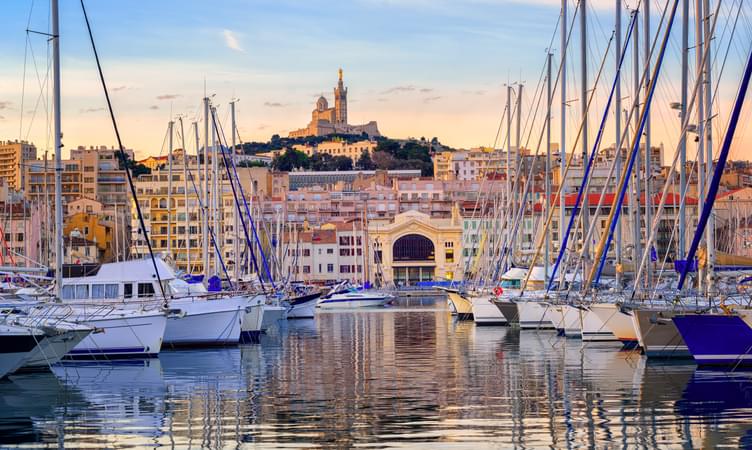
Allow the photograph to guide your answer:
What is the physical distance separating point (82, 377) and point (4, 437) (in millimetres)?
9941

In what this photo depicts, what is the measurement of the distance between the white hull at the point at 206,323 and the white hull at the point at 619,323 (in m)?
11.0

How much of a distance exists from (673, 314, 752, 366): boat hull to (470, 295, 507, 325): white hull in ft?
78.1

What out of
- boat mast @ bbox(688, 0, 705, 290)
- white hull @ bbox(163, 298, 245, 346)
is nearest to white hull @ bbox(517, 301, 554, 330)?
white hull @ bbox(163, 298, 245, 346)

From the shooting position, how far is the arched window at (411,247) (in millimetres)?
158875

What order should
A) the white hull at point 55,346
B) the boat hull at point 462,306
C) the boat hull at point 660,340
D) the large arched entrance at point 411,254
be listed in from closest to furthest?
the white hull at point 55,346, the boat hull at point 660,340, the boat hull at point 462,306, the large arched entrance at point 411,254

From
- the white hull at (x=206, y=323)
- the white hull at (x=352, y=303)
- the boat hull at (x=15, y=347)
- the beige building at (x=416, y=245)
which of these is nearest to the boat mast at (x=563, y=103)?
the white hull at (x=206, y=323)

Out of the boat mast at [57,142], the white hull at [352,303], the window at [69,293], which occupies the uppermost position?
the boat mast at [57,142]

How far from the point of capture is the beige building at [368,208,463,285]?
158m

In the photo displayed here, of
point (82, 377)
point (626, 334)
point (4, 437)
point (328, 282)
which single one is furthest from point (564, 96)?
point (328, 282)

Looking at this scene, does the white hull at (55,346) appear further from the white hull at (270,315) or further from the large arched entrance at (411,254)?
the large arched entrance at (411,254)

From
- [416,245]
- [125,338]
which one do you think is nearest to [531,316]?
[125,338]

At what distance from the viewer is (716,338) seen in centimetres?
2841

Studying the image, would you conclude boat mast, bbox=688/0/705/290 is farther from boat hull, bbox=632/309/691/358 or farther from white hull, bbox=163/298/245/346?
white hull, bbox=163/298/245/346

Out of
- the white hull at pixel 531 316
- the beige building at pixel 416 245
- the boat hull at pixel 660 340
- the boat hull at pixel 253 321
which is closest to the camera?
the boat hull at pixel 660 340
